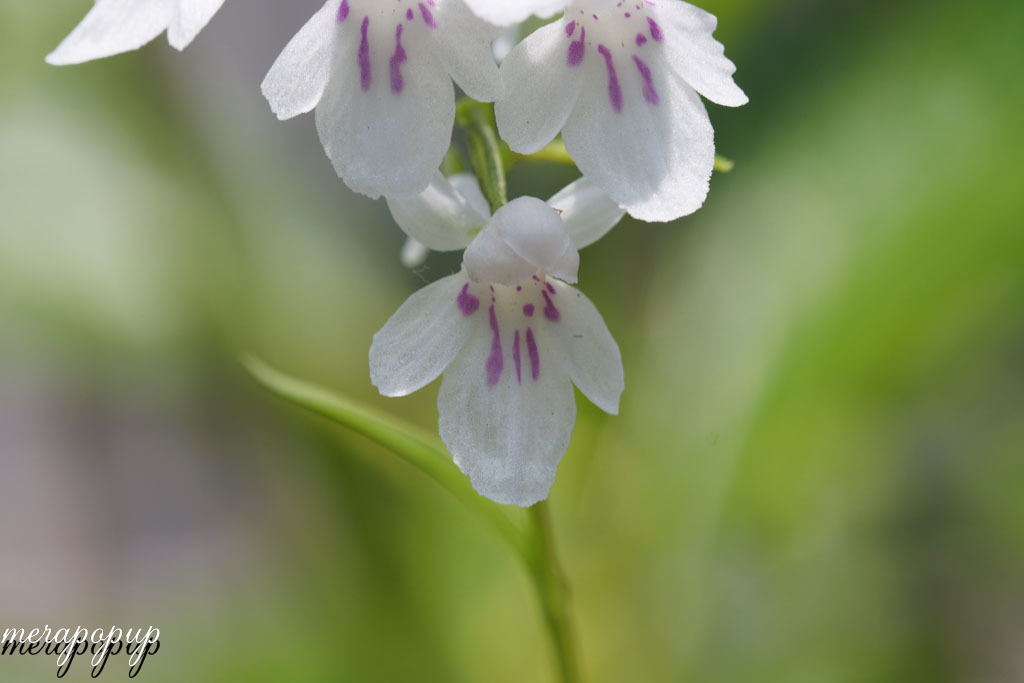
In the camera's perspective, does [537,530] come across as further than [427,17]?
Yes

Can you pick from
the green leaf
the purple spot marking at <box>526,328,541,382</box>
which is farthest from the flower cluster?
the green leaf

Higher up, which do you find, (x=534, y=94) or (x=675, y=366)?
(x=534, y=94)

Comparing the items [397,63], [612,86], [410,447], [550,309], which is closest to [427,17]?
[397,63]

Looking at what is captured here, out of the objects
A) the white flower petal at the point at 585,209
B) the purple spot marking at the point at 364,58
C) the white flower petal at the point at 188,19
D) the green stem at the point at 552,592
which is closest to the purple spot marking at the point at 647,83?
the white flower petal at the point at 585,209

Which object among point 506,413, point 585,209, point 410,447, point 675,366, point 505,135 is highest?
point 505,135

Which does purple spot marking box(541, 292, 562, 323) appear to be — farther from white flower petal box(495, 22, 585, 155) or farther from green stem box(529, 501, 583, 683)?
green stem box(529, 501, 583, 683)

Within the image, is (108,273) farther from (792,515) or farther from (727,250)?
(792,515)

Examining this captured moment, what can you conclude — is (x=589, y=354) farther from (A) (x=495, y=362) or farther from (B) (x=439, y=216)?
(B) (x=439, y=216)
